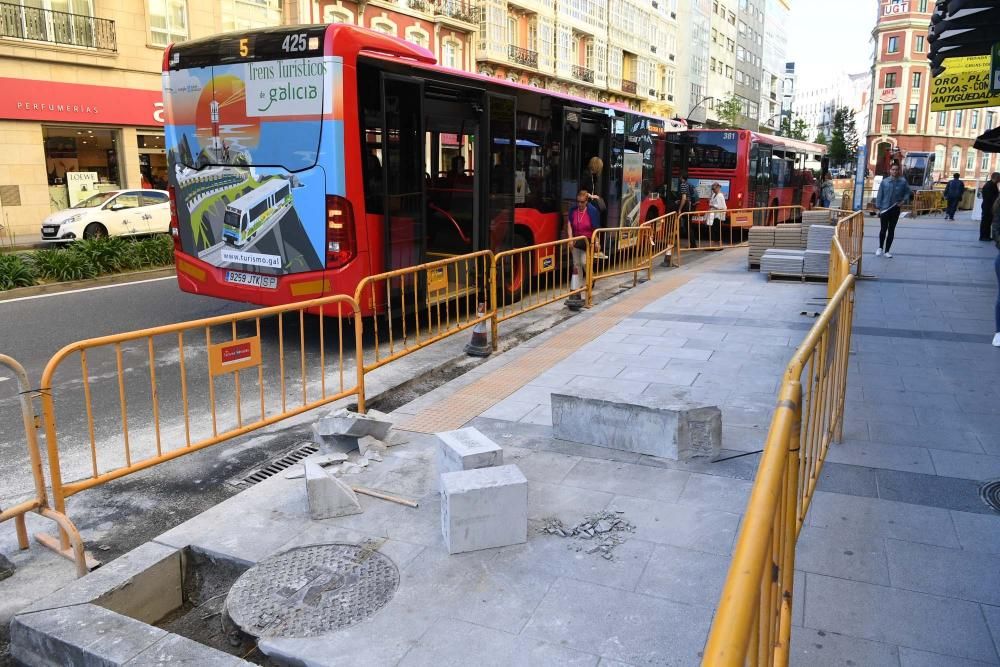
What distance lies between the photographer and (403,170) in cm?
890

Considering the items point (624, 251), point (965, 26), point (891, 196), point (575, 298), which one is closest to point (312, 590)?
point (575, 298)

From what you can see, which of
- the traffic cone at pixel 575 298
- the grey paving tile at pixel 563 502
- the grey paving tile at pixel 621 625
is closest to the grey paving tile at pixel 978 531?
the grey paving tile at pixel 621 625

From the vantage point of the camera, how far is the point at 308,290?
27.9 ft

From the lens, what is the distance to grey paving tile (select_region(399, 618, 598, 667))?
3.13 metres

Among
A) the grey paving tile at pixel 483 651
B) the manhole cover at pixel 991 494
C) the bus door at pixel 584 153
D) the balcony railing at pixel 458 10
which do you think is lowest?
the grey paving tile at pixel 483 651

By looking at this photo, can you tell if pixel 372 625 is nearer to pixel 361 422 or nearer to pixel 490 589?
Answer: pixel 490 589

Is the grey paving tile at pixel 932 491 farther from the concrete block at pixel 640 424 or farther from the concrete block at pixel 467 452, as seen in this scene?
the concrete block at pixel 467 452

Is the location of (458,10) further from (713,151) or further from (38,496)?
(38,496)

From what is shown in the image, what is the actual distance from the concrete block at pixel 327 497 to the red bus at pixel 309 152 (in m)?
4.07

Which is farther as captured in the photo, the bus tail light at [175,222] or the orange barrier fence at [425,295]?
the bus tail light at [175,222]

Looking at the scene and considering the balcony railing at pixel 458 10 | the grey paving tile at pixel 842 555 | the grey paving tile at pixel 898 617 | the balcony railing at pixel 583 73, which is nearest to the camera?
the grey paving tile at pixel 898 617

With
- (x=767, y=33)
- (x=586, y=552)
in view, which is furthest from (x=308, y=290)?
(x=767, y=33)

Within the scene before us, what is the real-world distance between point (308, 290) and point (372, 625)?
220 inches

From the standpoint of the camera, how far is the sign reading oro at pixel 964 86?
480 inches
